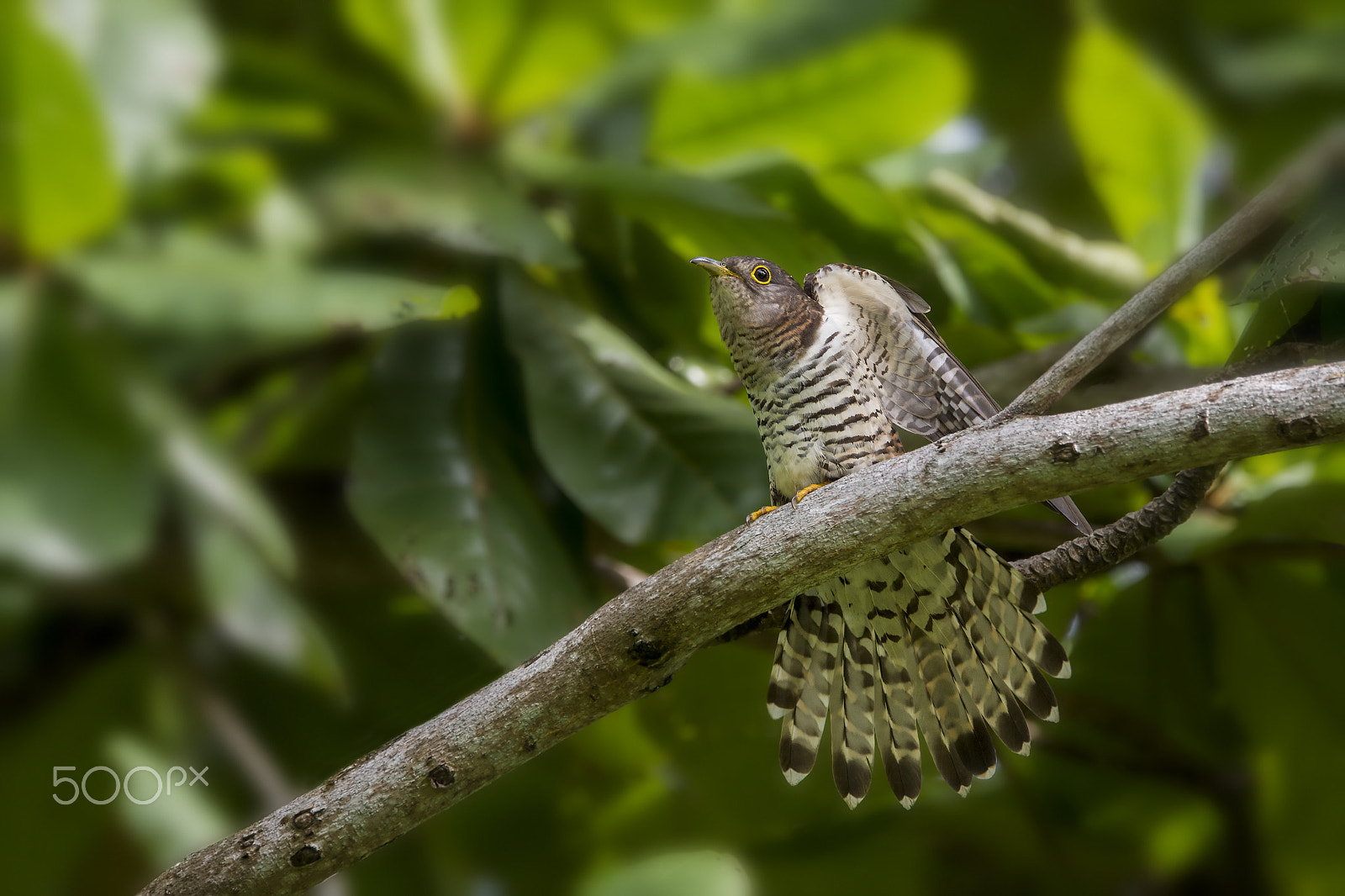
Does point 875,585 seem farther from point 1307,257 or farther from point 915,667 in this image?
point 1307,257

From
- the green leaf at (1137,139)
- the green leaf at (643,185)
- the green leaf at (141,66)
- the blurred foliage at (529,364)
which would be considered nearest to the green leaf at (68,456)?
the blurred foliage at (529,364)

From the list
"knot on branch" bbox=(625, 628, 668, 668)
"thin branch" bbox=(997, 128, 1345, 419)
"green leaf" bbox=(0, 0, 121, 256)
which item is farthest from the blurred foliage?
"knot on branch" bbox=(625, 628, 668, 668)

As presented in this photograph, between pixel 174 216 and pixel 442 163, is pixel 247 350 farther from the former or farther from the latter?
pixel 442 163

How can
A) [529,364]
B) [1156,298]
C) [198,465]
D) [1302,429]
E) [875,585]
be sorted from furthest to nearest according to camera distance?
[529,364]
[198,465]
[875,585]
[1156,298]
[1302,429]

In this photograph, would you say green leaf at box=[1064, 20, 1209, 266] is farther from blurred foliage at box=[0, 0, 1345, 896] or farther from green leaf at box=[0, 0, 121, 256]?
green leaf at box=[0, 0, 121, 256]

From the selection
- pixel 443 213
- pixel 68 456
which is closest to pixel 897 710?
pixel 443 213
